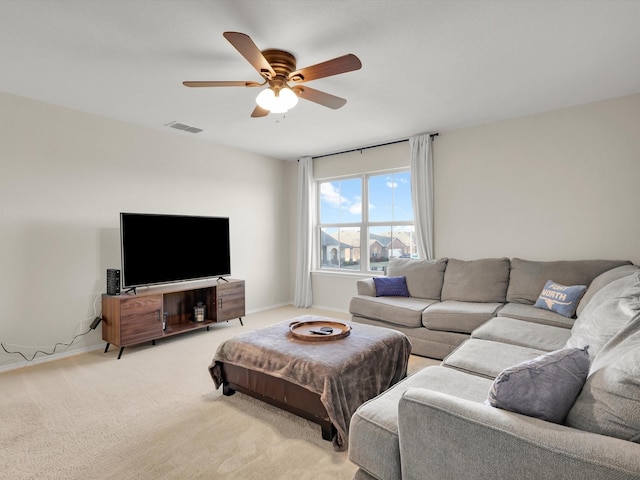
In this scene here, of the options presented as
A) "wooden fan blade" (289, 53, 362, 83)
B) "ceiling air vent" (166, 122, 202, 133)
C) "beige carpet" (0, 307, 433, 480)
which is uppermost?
"ceiling air vent" (166, 122, 202, 133)

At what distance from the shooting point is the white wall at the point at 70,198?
316 cm

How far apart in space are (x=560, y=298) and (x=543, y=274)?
1.48ft

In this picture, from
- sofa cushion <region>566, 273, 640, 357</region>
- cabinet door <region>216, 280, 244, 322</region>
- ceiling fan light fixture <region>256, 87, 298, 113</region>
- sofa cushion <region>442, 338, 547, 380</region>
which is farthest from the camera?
cabinet door <region>216, 280, 244, 322</region>

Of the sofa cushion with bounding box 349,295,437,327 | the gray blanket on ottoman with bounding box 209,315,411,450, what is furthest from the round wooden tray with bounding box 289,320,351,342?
the sofa cushion with bounding box 349,295,437,327

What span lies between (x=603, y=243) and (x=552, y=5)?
256 centimetres

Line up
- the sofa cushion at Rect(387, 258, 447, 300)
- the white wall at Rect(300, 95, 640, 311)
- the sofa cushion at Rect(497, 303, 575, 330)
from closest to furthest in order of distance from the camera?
the sofa cushion at Rect(497, 303, 575, 330) < the white wall at Rect(300, 95, 640, 311) < the sofa cushion at Rect(387, 258, 447, 300)

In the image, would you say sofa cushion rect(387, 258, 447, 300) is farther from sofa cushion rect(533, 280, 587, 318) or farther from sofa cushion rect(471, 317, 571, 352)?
sofa cushion rect(471, 317, 571, 352)

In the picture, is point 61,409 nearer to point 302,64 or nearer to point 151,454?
point 151,454

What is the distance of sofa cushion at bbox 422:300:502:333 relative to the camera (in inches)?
122

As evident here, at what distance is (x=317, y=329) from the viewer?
8.78 ft

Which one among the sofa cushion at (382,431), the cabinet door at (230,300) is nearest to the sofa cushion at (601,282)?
the sofa cushion at (382,431)

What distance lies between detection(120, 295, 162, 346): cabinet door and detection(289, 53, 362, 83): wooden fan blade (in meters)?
2.68

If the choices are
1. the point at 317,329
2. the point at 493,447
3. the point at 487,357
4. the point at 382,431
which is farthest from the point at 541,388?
the point at 317,329

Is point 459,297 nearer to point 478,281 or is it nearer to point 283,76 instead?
point 478,281
